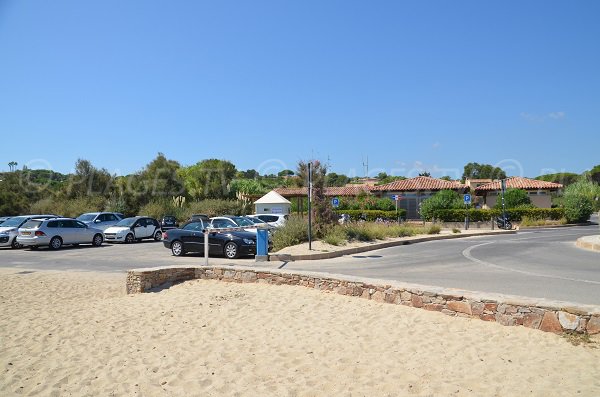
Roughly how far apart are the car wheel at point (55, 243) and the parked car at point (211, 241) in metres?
7.50

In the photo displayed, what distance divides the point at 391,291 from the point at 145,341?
432cm

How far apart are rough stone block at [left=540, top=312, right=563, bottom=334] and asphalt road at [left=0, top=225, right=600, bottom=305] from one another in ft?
8.25

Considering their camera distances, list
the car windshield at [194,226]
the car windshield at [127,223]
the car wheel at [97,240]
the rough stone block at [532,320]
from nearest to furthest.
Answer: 1. the rough stone block at [532,320]
2. the car windshield at [194,226]
3. the car wheel at [97,240]
4. the car windshield at [127,223]

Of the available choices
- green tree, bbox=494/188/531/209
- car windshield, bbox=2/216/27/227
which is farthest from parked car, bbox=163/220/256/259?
green tree, bbox=494/188/531/209

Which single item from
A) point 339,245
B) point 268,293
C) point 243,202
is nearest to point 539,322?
point 268,293

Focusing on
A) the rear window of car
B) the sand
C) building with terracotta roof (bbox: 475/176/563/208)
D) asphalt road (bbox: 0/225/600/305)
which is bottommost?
the sand

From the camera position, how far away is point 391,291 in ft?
28.5

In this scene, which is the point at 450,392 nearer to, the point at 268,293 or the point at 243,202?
the point at 268,293

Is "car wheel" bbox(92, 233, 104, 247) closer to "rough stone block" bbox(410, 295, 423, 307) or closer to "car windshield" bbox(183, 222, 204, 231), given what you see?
"car windshield" bbox(183, 222, 204, 231)

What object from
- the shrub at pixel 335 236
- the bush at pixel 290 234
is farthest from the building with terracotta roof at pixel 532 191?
the bush at pixel 290 234

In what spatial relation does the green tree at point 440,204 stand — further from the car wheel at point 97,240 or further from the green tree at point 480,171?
the green tree at point 480,171

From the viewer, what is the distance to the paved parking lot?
1608 centimetres

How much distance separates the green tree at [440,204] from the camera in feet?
129

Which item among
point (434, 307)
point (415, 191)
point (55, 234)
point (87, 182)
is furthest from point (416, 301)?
point (87, 182)
